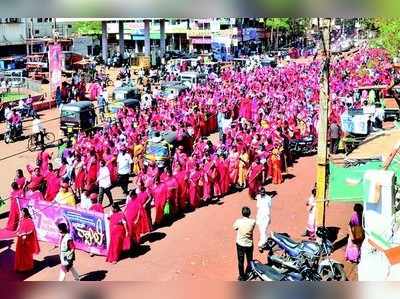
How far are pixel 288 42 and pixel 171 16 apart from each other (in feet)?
259

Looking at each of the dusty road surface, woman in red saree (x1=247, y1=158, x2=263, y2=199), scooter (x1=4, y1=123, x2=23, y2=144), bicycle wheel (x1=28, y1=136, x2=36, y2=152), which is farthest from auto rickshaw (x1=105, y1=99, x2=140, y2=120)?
woman in red saree (x1=247, y1=158, x2=263, y2=199)

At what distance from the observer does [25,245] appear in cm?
899

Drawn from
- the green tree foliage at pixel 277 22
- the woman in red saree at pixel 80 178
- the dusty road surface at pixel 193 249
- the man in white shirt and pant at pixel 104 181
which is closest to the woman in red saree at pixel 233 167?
the dusty road surface at pixel 193 249

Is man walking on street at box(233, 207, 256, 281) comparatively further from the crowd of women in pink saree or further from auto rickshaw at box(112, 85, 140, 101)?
auto rickshaw at box(112, 85, 140, 101)

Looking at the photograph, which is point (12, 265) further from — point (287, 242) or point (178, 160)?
point (178, 160)

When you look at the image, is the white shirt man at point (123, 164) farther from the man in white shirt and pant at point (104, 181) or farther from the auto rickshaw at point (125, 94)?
the auto rickshaw at point (125, 94)

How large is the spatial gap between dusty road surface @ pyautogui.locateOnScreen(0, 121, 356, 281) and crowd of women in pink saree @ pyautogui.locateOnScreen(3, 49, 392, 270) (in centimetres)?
32

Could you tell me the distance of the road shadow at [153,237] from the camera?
1051 centimetres

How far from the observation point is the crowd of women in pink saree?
10914mm

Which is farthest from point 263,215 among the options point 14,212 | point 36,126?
point 36,126

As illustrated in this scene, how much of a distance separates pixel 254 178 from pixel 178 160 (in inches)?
70.3

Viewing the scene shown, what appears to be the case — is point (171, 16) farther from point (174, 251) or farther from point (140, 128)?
point (140, 128)

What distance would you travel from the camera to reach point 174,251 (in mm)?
9945
